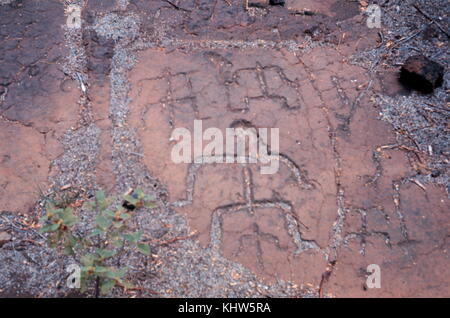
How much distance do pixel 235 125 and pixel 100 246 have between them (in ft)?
3.16

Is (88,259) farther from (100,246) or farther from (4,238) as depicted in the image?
(4,238)

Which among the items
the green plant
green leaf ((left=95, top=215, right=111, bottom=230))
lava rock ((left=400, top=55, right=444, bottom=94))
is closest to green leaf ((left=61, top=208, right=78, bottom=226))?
the green plant

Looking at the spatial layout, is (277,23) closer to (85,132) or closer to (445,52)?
(445,52)

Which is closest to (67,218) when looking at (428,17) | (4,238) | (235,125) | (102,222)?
(102,222)

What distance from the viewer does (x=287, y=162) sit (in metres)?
2.61

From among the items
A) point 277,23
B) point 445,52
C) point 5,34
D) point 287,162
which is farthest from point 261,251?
point 5,34

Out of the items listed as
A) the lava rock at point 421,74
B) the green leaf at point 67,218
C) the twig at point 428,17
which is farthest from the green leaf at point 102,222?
the twig at point 428,17

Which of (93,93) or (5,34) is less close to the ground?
(5,34)

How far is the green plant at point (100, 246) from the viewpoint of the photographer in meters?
2.03

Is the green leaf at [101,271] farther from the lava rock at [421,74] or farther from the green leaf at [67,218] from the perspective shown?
the lava rock at [421,74]

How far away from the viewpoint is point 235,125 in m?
2.73

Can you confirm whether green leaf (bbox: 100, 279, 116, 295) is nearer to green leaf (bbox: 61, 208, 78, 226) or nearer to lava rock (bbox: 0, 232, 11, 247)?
green leaf (bbox: 61, 208, 78, 226)
